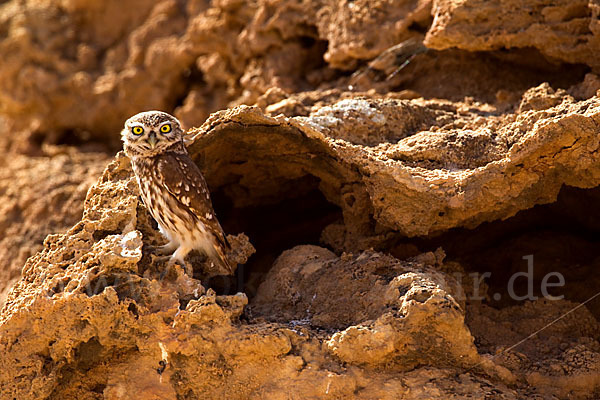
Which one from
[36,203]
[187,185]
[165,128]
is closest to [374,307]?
[187,185]

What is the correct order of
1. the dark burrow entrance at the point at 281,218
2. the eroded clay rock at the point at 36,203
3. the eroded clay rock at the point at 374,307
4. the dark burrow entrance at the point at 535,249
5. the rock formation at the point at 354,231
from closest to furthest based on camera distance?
the eroded clay rock at the point at 374,307, the rock formation at the point at 354,231, the dark burrow entrance at the point at 535,249, the dark burrow entrance at the point at 281,218, the eroded clay rock at the point at 36,203

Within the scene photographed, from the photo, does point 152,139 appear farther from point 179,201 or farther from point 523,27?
point 523,27

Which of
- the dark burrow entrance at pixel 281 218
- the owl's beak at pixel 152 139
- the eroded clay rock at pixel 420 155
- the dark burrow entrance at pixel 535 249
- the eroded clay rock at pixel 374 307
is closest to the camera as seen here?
the eroded clay rock at pixel 374 307

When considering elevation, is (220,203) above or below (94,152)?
below

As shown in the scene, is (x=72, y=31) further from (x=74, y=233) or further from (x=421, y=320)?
(x=421, y=320)

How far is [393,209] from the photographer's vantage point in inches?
180

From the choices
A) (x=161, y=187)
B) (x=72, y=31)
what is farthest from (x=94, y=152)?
(x=161, y=187)

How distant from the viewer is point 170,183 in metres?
4.50

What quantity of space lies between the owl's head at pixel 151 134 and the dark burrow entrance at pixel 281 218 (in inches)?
51.6

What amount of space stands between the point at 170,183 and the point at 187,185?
117 millimetres

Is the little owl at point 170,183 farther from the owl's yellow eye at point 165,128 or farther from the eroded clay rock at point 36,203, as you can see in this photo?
the eroded clay rock at point 36,203

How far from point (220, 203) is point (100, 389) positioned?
2.22m

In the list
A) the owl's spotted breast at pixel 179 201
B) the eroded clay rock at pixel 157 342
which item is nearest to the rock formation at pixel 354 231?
the eroded clay rock at pixel 157 342

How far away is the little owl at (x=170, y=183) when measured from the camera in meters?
4.51
